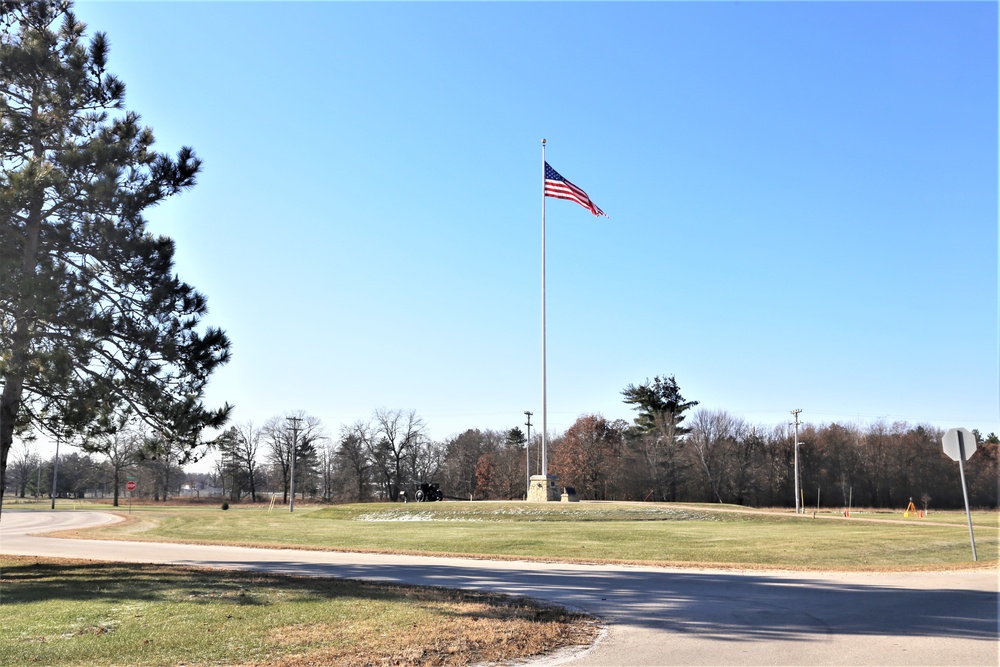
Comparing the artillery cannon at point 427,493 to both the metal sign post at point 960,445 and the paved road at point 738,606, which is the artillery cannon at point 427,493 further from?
the metal sign post at point 960,445

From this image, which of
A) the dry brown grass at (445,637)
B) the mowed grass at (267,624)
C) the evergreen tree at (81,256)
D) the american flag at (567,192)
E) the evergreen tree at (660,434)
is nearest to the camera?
the dry brown grass at (445,637)

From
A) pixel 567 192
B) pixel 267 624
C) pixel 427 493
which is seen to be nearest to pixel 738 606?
pixel 267 624

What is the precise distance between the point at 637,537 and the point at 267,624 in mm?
17110

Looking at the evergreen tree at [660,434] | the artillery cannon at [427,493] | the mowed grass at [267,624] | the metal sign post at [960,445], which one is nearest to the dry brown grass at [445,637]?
the mowed grass at [267,624]

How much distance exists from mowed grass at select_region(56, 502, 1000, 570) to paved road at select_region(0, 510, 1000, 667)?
10.1 feet

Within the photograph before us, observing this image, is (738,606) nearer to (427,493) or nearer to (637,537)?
(637,537)

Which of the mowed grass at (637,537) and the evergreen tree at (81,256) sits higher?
the evergreen tree at (81,256)

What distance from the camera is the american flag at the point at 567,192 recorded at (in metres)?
37.7

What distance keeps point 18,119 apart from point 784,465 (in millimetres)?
82140

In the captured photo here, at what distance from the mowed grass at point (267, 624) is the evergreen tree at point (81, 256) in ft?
13.5

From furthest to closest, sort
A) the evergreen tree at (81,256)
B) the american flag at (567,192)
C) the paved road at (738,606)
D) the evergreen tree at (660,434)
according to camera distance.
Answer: the evergreen tree at (660,434) < the american flag at (567,192) < the evergreen tree at (81,256) < the paved road at (738,606)

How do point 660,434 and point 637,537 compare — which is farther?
point 660,434

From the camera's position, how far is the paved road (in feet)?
27.2

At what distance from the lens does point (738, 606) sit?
11.4 m
